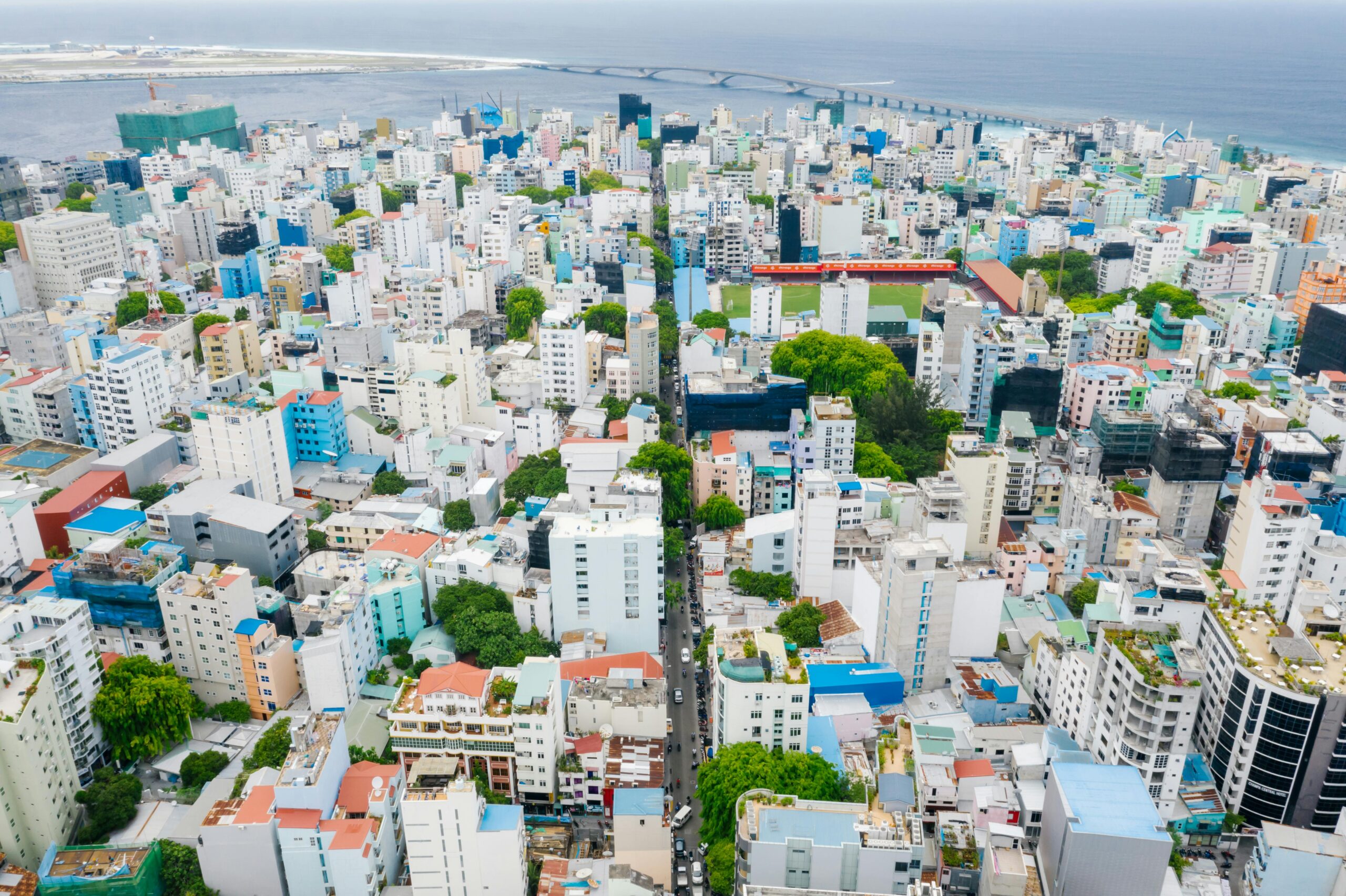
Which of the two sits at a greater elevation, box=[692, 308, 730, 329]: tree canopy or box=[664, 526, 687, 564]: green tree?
box=[692, 308, 730, 329]: tree canopy

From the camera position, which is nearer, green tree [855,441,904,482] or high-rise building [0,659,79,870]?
high-rise building [0,659,79,870]

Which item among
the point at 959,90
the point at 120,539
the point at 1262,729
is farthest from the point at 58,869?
the point at 959,90

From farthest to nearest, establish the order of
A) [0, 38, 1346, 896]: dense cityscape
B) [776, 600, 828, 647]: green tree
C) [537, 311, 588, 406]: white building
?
[537, 311, 588, 406]: white building → [776, 600, 828, 647]: green tree → [0, 38, 1346, 896]: dense cityscape

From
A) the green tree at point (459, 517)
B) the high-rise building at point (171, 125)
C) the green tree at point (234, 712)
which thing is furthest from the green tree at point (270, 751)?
the high-rise building at point (171, 125)

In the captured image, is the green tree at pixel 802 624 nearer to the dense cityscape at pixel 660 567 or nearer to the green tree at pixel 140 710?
the dense cityscape at pixel 660 567

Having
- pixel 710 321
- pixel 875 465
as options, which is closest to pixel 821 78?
pixel 710 321

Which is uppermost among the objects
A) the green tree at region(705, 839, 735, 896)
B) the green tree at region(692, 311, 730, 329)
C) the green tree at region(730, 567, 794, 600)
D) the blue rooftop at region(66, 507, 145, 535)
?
the green tree at region(692, 311, 730, 329)

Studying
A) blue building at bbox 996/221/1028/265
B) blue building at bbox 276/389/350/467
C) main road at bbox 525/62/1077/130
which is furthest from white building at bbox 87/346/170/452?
main road at bbox 525/62/1077/130

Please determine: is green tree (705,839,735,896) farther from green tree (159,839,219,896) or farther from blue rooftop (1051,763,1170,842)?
green tree (159,839,219,896)
